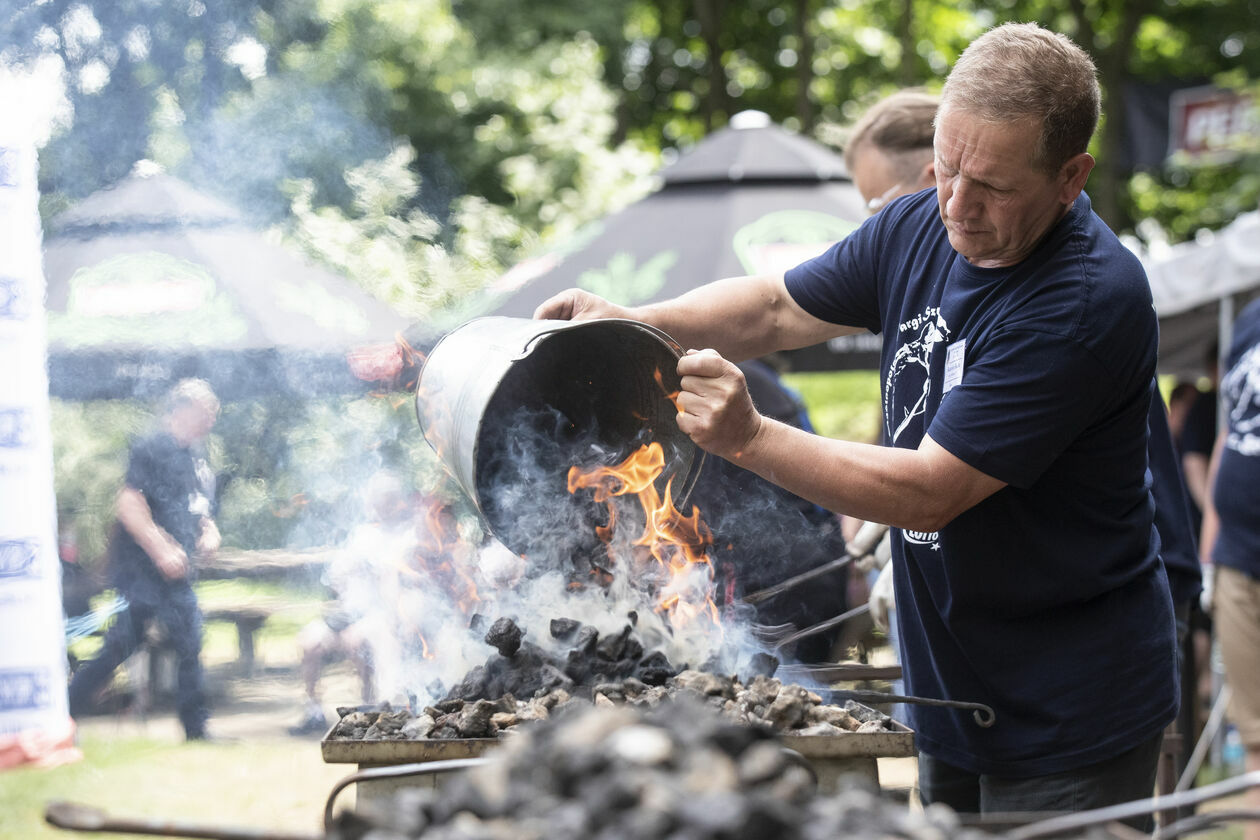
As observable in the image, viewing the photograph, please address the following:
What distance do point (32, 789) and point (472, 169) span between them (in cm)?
807

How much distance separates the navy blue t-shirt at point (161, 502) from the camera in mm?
6410

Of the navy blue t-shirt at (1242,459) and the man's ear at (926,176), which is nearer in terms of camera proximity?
the man's ear at (926,176)

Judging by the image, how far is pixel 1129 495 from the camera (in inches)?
93.1

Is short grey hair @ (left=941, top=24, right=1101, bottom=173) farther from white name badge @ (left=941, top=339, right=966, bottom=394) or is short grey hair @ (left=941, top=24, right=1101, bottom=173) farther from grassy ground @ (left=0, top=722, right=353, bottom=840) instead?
grassy ground @ (left=0, top=722, right=353, bottom=840)

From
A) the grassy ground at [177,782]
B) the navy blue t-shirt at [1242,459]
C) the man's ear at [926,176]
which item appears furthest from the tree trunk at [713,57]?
the man's ear at [926,176]

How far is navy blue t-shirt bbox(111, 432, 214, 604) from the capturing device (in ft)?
21.0

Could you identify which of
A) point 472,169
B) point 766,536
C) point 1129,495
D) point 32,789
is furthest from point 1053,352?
point 472,169

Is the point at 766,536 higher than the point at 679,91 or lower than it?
lower

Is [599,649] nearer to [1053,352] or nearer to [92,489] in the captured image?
[1053,352]

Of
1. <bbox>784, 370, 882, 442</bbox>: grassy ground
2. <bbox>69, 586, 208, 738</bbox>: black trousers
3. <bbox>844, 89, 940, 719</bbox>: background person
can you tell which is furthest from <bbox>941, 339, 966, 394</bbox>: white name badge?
<bbox>784, 370, 882, 442</bbox>: grassy ground

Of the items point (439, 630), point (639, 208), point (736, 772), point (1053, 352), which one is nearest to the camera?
point (736, 772)

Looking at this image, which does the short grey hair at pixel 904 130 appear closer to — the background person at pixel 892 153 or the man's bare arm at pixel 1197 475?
the background person at pixel 892 153

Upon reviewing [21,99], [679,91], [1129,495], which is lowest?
[1129,495]

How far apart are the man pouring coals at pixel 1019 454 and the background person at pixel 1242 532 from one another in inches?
68.7
